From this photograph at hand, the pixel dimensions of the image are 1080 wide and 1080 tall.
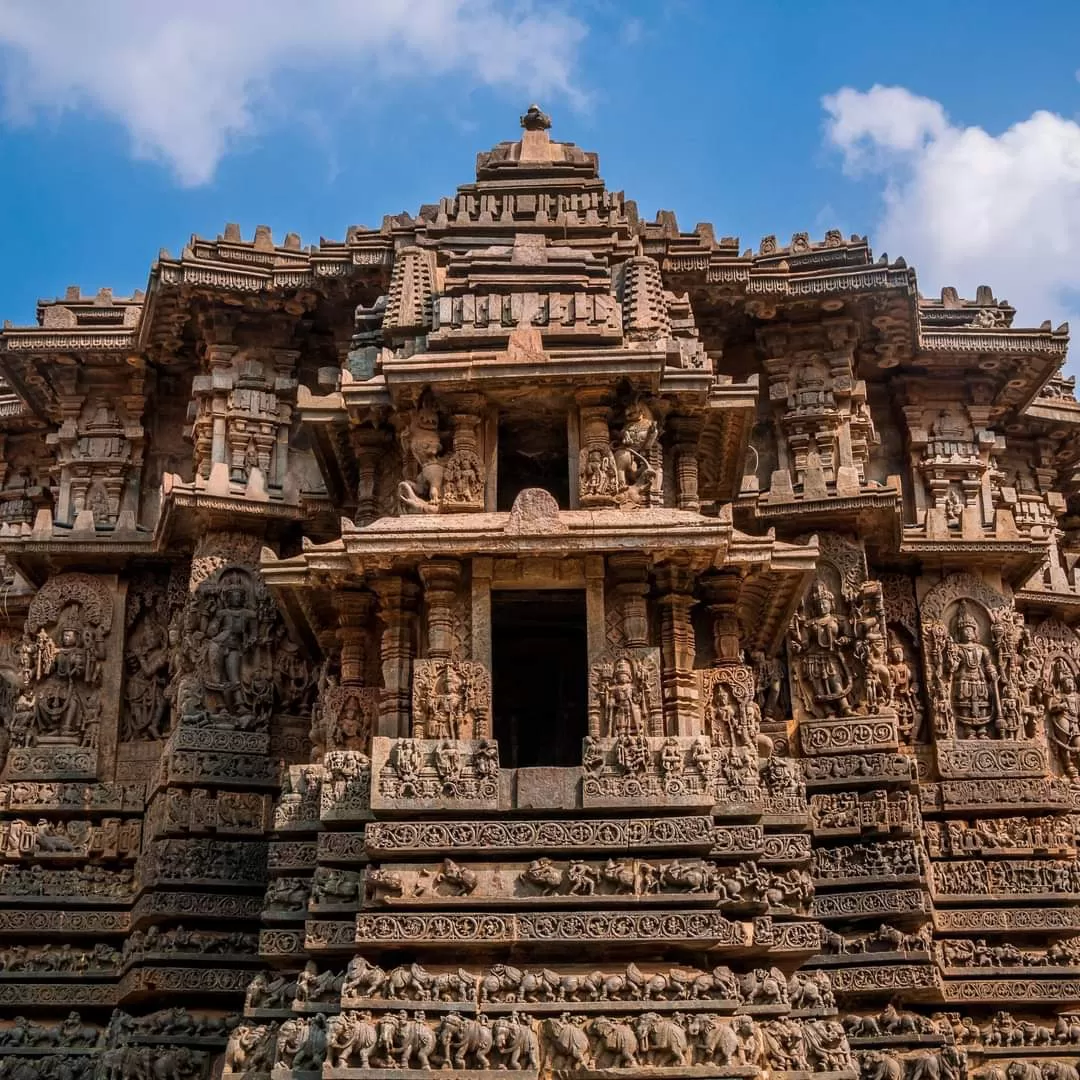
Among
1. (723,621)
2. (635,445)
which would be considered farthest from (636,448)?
(723,621)

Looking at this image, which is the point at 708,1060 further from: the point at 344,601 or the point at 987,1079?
the point at 987,1079

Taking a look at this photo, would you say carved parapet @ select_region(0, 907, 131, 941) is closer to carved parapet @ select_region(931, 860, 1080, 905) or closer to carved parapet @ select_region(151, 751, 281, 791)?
carved parapet @ select_region(151, 751, 281, 791)

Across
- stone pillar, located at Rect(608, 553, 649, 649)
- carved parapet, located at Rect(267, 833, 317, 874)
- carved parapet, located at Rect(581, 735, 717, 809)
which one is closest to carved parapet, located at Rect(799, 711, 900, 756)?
stone pillar, located at Rect(608, 553, 649, 649)

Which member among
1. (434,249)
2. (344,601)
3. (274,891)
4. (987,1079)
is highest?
(434,249)

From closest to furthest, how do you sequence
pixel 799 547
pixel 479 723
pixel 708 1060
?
pixel 708 1060
pixel 479 723
pixel 799 547

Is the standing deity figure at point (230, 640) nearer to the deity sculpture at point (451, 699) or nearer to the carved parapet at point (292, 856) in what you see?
the carved parapet at point (292, 856)

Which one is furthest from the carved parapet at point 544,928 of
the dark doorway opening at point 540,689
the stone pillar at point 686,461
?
the stone pillar at point 686,461

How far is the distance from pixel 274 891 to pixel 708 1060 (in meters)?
4.62

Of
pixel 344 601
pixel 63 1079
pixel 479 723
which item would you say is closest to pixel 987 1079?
pixel 479 723

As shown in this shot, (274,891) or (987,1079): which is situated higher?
(274,891)

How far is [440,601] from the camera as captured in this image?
46.9ft

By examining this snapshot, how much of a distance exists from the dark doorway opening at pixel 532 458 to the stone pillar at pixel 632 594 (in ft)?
5.49

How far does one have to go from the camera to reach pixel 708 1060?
12.3 m

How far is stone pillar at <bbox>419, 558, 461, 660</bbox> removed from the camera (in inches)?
559
